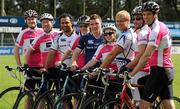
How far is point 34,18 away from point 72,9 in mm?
63105

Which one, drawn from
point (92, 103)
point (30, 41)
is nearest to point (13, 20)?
point (30, 41)

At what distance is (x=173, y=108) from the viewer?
23.7 feet

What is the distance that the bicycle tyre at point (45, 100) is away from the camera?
26.9ft

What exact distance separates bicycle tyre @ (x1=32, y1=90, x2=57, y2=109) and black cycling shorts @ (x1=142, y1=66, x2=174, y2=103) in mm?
1748

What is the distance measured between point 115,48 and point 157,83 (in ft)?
2.88

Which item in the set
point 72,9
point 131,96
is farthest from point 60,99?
point 72,9

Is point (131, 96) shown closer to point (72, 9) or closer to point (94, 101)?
point (94, 101)

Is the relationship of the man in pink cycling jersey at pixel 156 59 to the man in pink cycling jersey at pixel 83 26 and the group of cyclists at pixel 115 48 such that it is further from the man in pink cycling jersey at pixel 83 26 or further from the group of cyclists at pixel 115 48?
the man in pink cycling jersey at pixel 83 26

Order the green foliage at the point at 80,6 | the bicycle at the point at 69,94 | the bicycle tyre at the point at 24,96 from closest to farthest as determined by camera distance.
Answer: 1. the bicycle at the point at 69,94
2. the bicycle tyre at the point at 24,96
3. the green foliage at the point at 80,6

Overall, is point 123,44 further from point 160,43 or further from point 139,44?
point 160,43

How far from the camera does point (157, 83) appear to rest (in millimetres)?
7078

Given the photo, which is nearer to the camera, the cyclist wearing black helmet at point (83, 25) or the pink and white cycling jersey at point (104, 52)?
the pink and white cycling jersey at point (104, 52)

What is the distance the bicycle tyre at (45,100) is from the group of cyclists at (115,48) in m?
0.48

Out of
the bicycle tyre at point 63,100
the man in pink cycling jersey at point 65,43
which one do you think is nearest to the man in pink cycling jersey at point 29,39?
the man in pink cycling jersey at point 65,43
